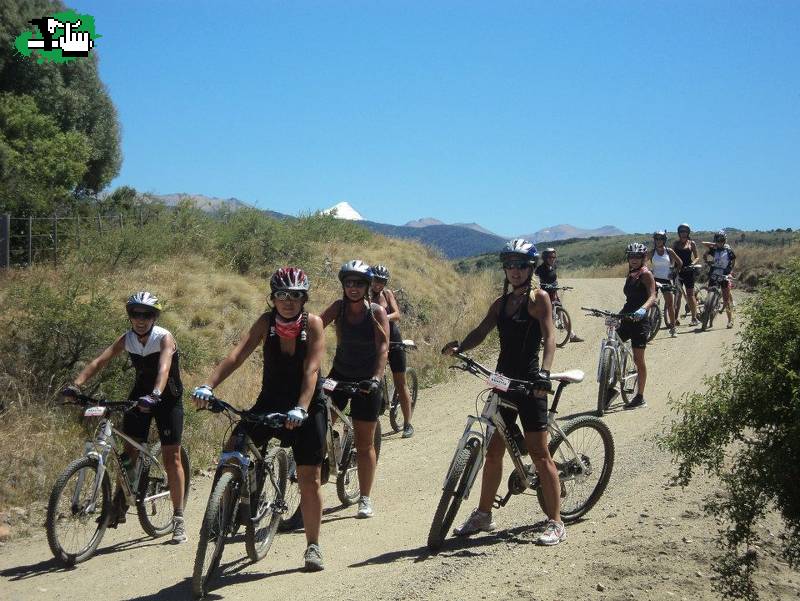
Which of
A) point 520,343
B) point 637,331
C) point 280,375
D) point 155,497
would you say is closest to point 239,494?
point 280,375

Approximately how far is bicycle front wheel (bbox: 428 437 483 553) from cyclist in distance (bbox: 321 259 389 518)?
1190mm

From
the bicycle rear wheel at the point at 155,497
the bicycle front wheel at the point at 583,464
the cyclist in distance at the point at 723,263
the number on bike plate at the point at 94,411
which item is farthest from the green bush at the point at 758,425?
the cyclist in distance at the point at 723,263

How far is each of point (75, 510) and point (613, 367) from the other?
8044mm

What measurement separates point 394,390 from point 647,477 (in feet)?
14.0

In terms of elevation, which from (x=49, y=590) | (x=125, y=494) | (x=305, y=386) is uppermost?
(x=305, y=386)

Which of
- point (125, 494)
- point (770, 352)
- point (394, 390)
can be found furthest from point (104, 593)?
point (394, 390)

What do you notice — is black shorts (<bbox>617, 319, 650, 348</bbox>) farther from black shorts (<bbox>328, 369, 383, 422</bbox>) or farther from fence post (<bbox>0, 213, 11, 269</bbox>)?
fence post (<bbox>0, 213, 11, 269</bbox>)

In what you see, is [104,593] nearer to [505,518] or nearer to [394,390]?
[505,518]

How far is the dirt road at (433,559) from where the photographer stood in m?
6.25

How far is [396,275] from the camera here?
97.5ft

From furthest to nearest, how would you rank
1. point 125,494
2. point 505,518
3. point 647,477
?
point 647,477, point 505,518, point 125,494

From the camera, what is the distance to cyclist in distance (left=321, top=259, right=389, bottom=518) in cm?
783

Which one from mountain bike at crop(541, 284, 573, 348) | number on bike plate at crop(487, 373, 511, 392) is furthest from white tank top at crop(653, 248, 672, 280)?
number on bike plate at crop(487, 373, 511, 392)

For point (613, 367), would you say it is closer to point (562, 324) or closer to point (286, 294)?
point (562, 324)
